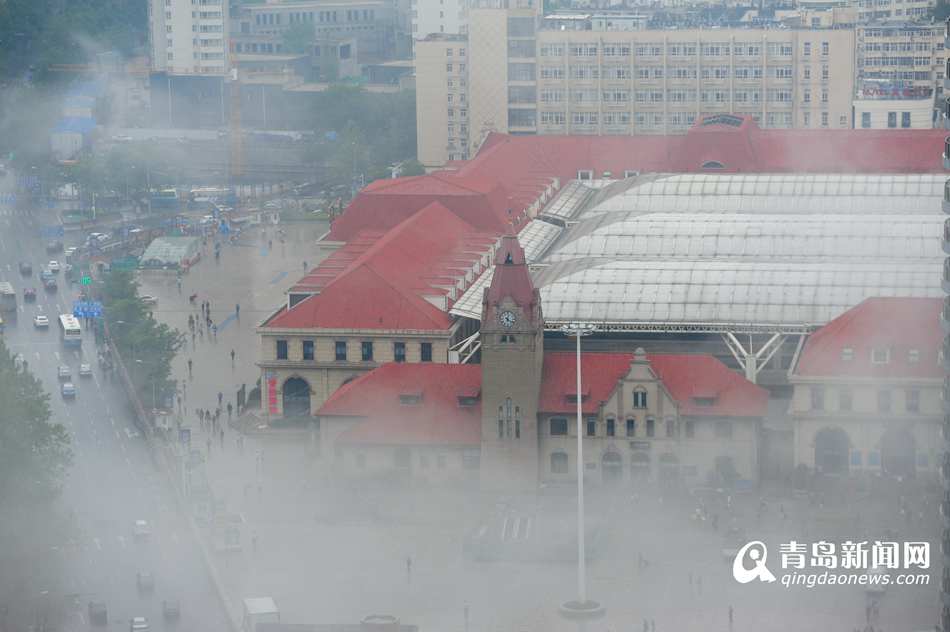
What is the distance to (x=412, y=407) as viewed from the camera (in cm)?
12188

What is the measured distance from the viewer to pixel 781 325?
419 ft

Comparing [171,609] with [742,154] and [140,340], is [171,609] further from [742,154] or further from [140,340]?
[742,154]

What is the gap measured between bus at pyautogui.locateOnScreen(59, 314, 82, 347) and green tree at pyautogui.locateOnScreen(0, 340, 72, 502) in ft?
105

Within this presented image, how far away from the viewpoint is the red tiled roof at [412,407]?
12025cm

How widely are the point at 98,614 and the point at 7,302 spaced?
6851cm

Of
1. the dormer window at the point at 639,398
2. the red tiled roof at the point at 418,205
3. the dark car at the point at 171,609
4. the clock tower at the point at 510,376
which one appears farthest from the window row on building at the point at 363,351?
the dark car at the point at 171,609

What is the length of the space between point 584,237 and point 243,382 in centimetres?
1885

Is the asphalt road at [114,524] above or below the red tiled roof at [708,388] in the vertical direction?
below

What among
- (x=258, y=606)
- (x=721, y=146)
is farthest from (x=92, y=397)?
(x=721, y=146)

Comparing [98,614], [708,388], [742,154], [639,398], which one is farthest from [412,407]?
[742,154]

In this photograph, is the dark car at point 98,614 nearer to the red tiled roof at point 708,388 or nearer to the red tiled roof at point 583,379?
the red tiled roof at point 583,379

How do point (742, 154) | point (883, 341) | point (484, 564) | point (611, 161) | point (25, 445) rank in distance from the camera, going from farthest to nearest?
point (611, 161), point (742, 154), point (883, 341), point (25, 445), point (484, 564)

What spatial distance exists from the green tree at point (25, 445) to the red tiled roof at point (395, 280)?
51.5 ft

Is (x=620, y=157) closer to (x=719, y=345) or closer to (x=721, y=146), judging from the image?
(x=721, y=146)
